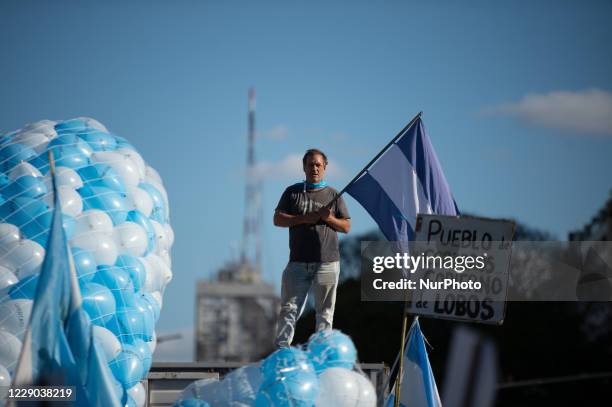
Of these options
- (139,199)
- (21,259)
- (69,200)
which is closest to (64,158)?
(69,200)

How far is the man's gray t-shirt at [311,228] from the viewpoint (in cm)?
808

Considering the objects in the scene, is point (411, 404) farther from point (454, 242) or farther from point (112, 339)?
point (112, 339)

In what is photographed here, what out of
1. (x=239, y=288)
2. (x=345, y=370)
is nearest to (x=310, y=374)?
(x=345, y=370)

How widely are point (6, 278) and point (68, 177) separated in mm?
1154

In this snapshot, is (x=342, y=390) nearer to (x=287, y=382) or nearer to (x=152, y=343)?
(x=287, y=382)

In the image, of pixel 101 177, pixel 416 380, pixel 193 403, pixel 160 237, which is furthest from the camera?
pixel 160 237

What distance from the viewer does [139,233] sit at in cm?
900

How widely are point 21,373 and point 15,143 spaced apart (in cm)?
365

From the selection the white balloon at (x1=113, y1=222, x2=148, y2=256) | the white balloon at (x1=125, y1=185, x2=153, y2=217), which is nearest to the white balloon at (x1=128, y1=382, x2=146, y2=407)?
the white balloon at (x1=113, y1=222, x2=148, y2=256)

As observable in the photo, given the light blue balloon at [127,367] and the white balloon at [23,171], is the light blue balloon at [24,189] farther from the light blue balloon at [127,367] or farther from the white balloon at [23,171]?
the light blue balloon at [127,367]

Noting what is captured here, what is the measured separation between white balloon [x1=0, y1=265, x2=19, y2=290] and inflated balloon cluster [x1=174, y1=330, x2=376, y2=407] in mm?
2295

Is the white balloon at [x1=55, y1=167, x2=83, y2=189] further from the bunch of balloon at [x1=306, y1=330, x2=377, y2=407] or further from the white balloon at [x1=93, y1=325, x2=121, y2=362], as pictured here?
the bunch of balloon at [x1=306, y1=330, x2=377, y2=407]

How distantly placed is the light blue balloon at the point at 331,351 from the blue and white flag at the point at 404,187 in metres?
2.33

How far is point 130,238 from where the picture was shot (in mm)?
8898
